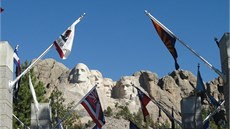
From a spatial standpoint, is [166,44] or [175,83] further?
[175,83]

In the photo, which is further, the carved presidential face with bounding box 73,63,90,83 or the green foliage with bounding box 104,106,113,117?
the carved presidential face with bounding box 73,63,90,83

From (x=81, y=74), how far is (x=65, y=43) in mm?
66856

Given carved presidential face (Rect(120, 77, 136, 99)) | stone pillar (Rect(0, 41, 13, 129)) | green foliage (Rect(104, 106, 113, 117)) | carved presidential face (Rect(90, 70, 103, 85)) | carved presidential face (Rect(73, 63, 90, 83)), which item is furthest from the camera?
carved presidential face (Rect(90, 70, 103, 85))

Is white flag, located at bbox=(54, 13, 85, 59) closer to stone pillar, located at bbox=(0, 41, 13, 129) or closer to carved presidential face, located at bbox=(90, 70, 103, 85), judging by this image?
stone pillar, located at bbox=(0, 41, 13, 129)

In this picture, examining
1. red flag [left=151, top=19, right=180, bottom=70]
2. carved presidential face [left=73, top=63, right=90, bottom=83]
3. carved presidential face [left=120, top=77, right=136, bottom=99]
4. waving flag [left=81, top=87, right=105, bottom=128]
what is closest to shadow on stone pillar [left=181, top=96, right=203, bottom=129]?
waving flag [left=81, top=87, right=105, bottom=128]

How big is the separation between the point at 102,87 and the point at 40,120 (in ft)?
215

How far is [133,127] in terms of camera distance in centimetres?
2869

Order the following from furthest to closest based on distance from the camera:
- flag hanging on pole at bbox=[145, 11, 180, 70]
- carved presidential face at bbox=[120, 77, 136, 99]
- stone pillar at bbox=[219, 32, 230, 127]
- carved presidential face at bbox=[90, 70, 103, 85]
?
carved presidential face at bbox=[90, 70, 103, 85], carved presidential face at bbox=[120, 77, 136, 99], flag hanging on pole at bbox=[145, 11, 180, 70], stone pillar at bbox=[219, 32, 230, 127]

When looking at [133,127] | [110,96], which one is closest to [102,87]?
[110,96]

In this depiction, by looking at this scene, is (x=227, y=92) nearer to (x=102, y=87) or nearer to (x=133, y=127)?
(x=133, y=127)

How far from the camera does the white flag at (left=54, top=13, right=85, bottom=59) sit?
2069 cm

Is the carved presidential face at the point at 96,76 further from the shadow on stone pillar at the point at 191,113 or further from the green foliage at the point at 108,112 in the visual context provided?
the shadow on stone pillar at the point at 191,113

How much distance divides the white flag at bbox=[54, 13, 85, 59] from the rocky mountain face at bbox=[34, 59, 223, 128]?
63.1 metres

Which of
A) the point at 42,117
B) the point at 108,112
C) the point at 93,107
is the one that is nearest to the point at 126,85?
the point at 108,112
